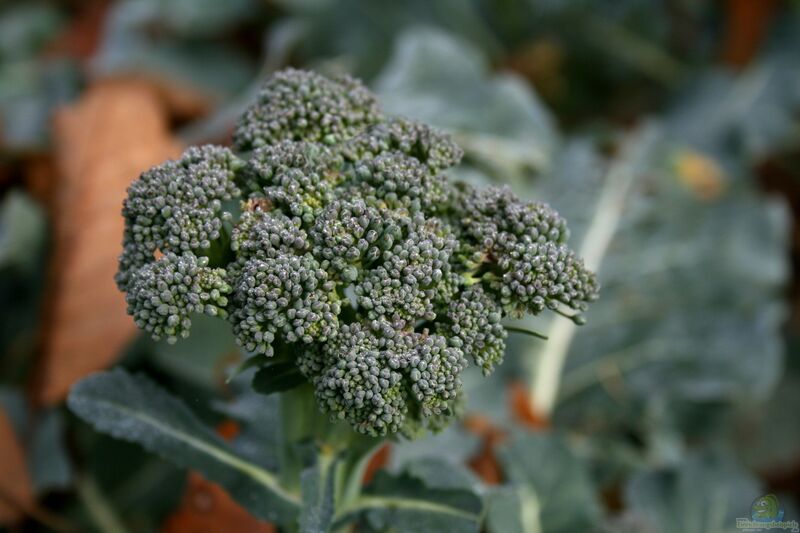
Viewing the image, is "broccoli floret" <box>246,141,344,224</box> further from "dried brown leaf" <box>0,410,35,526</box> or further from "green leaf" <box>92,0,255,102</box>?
"green leaf" <box>92,0,255,102</box>

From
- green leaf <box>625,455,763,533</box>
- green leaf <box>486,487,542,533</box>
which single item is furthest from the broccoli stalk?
green leaf <box>625,455,763,533</box>

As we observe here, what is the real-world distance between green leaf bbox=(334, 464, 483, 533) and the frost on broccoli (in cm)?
11

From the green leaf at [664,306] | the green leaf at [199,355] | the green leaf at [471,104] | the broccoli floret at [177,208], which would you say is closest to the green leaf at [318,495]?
the broccoli floret at [177,208]

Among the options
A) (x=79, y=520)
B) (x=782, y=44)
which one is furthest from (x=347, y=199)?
(x=782, y=44)

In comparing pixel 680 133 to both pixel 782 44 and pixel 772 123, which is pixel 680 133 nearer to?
pixel 772 123

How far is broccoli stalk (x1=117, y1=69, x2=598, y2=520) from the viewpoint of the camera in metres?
0.96

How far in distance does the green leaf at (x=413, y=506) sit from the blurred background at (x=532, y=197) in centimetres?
25

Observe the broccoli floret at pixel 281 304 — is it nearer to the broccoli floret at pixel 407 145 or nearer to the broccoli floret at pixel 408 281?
the broccoli floret at pixel 408 281

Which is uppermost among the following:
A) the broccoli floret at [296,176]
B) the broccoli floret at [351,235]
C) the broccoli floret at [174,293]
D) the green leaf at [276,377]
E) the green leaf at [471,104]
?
the green leaf at [471,104]

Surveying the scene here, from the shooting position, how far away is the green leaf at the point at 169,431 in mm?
1156

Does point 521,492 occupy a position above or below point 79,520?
above

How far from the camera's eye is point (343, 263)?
0.99 metres

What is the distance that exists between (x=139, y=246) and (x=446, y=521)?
0.59m

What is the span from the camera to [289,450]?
3.87 ft
